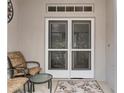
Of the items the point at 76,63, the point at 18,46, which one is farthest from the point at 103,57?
the point at 18,46

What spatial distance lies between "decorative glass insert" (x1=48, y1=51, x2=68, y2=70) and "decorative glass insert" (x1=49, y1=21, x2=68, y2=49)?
0.20 m

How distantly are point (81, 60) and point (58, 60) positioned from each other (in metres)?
0.78

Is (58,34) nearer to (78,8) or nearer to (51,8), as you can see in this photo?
(51,8)

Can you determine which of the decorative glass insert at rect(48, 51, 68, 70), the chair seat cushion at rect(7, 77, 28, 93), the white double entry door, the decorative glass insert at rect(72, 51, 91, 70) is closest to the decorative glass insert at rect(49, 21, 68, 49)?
the white double entry door

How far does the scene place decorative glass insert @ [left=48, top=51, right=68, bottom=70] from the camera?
698 centimetres

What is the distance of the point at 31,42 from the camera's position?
697cm

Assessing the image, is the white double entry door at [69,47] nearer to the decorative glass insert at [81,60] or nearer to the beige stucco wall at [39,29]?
the decorative glass insert at [81,60]

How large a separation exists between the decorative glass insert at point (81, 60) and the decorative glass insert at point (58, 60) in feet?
0.89

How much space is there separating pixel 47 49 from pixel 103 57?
1896mm

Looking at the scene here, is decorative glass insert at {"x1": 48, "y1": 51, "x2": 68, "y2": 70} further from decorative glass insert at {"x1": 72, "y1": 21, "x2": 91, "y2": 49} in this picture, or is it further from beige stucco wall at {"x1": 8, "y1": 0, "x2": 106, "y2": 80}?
decorative glass insert at {"x1": 72, "y1": 21, "x2": 91, "y2": 49}

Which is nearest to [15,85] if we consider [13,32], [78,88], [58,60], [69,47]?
[78,88]

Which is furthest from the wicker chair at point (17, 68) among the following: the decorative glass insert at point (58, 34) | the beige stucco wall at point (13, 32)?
the decorative glass insert at point (58, 34)

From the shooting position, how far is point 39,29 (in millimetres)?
6953

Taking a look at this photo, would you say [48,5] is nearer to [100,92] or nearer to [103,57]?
[103,57]
